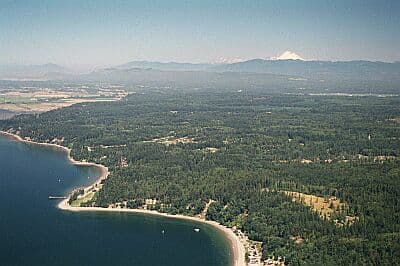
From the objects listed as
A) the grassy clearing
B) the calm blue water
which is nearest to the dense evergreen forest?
the grassy clearing

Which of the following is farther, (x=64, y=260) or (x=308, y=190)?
(x=308, y=190)

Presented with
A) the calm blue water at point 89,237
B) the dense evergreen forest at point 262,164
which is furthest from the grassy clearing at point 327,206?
the calm blue water at point 89,237

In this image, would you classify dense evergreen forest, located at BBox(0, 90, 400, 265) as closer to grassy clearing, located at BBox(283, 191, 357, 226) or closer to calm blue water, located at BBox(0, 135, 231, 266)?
grassy clearing, located at BBox(283, 191, 357, 226)

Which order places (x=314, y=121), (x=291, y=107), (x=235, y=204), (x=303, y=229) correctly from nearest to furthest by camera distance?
(x=303, y=229), (x=235, y=204), (x=314, y=121), (x=291, y=107)

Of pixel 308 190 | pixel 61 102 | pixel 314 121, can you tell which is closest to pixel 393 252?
pixel 308 190

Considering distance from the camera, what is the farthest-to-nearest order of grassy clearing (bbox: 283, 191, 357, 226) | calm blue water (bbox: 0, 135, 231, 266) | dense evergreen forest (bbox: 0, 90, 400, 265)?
grassy clearing (bbox: 283, 191, 357, 226)
dense evergreen forest (bbox: 0, 90, 400, 265)
calm blue water (bbox: 0, 135, 231, 266)

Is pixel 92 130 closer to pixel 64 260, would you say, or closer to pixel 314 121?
pixel 314 121

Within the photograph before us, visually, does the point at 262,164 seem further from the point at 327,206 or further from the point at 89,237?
the point at 89,237
